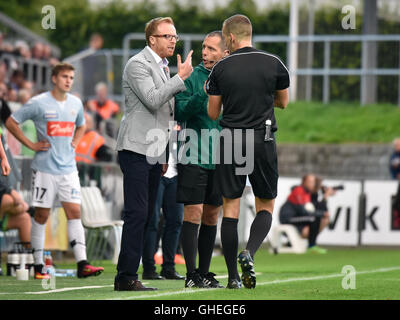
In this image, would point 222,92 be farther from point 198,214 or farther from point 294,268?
point 294,268

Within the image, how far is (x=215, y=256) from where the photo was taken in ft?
61.1

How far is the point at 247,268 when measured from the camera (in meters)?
9.36

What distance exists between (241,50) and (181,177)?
1.28m

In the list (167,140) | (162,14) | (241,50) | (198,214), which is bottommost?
(198,214)

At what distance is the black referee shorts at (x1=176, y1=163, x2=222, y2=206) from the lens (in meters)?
10.1

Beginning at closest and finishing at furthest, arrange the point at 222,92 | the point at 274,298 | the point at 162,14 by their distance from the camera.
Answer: the point at 274,298
the point at 222,92
the point at 162,14

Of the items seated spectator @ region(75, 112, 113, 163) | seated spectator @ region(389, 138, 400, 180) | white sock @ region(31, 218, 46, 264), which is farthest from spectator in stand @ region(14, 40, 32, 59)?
white sock @ region(31, 218, 46, 264)

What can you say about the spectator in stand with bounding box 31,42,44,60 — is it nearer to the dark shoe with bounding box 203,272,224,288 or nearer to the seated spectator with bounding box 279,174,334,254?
the seated spectator with bounding box 279,174,334,254

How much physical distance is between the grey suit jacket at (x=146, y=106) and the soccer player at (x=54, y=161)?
3.05 metres

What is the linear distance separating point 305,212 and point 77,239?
9321mm

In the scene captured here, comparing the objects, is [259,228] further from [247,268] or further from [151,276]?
[151,276]

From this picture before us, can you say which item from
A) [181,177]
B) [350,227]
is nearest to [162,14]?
[350,227]
